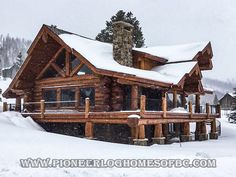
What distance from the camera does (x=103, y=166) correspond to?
38.2 ft

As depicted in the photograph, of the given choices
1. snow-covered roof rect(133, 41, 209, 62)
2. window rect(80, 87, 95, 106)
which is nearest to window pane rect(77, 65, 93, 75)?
window rect(80, 87, 95, 106)

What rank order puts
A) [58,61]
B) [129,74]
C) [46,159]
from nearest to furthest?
1. [46,159]
2. [129,74]
3. [58,61]

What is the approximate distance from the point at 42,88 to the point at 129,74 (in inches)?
361

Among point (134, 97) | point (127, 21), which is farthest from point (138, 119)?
point (127, 21)

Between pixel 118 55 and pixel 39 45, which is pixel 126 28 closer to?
pixel 118 55

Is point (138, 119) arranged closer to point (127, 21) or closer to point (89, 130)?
point (89, 130)

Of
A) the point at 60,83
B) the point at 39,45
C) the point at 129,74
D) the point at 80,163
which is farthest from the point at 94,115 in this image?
the point at 80,163

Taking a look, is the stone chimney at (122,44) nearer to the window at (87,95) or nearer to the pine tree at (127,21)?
the window at (87,95)

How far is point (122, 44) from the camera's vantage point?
2644 centimetres

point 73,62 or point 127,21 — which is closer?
point 73,62

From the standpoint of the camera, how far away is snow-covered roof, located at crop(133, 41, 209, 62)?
2907 cm

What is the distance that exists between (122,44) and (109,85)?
12.3 feet

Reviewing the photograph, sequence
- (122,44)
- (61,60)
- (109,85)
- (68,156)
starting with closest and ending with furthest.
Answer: (68,156), (109,85), (122,44), (61,60)

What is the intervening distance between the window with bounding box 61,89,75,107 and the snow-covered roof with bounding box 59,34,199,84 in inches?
125
